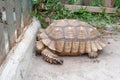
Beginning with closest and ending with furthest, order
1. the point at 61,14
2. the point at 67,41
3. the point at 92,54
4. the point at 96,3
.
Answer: the point at 67,41, the point at 92,54, the point at 61,14, the point at 96,3

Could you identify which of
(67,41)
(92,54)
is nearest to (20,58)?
(67,41)

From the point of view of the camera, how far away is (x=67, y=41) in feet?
12.9

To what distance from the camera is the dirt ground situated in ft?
11.5

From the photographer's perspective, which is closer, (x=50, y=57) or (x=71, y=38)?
(x=50, y=57)

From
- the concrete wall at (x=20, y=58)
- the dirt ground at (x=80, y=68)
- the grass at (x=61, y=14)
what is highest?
the grass at (x=61, y=14)

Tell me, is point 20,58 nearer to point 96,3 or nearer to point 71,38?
point 71,38

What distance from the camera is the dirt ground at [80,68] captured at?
→ 3.50 m

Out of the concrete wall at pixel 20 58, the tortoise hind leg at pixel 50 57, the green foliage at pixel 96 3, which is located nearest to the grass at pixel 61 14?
the green foliage at pixel 96 3

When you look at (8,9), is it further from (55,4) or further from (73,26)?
(55,4)

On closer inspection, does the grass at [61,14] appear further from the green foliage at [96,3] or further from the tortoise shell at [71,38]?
the tortoise shell at [71,38]

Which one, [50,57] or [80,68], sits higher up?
[50,57]

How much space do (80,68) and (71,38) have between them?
19.8 inches

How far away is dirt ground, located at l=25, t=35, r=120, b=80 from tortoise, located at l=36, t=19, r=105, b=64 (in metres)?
0.10

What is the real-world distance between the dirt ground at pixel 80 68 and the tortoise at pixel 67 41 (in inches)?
4.1
